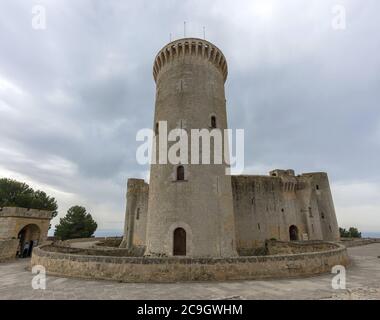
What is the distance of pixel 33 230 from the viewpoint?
19156 millimetres

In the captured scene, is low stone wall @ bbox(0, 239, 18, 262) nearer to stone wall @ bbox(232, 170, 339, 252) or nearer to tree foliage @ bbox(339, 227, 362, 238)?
stone wall @ bbox(232, 170, 339, 252)

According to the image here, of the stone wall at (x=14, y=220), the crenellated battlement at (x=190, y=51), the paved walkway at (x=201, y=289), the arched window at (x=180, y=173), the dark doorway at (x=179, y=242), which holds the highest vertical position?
the crenellated battlement at (x=190, y=51)

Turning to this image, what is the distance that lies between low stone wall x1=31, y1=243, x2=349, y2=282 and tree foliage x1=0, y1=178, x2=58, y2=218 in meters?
29.0

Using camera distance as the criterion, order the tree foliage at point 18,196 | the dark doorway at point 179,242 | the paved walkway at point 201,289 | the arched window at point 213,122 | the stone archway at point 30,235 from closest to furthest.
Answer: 1. the paved walkway at point 201,289
2. the dark doorway at point 179,242
3. the arched window at point 213,122
4. the stone archway at point 30,235
5. the tree foliage at point 18,196

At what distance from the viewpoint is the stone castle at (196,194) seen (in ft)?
42.5

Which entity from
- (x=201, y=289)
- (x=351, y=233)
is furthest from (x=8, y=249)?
(x=351, y=233)

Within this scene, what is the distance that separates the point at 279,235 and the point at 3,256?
24468 mm

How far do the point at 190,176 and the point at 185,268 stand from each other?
6.06 meters

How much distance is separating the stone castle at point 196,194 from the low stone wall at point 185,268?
378 cm

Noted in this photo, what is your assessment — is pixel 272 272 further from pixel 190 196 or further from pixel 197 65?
pixel 197 65

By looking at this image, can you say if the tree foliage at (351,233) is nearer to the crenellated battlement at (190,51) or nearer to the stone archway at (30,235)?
the crenellated battlement at (190,51)

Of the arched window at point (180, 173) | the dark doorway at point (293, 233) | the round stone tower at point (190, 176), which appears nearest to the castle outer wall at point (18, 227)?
the round stone tower at point (190, 176)
